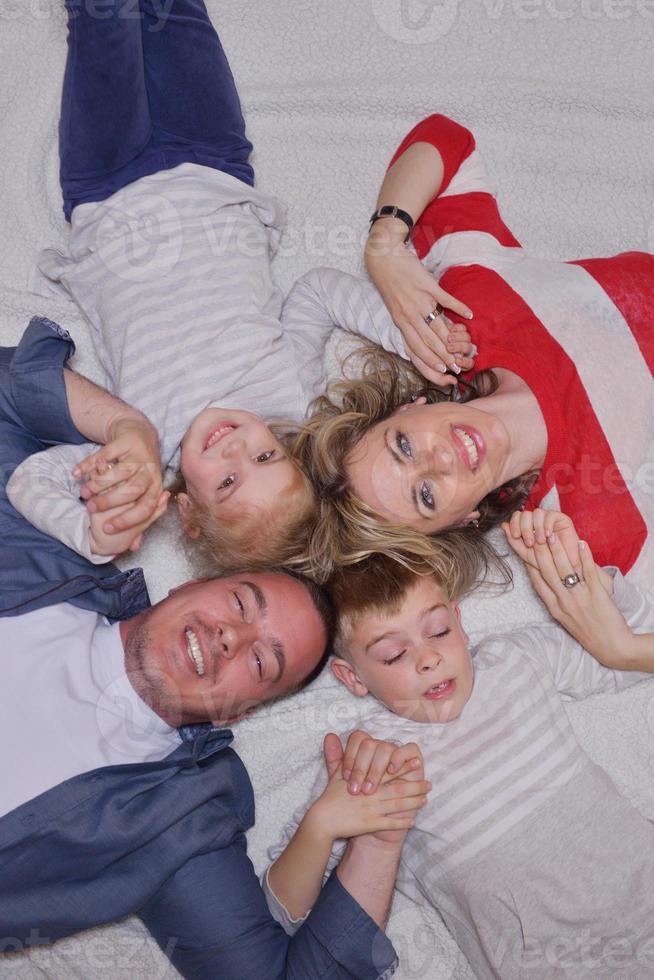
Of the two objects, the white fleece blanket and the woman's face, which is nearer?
the woman's face

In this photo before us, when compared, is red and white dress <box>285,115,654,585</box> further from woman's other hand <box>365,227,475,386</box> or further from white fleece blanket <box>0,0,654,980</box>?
white fleece blanket <box>0,0,654,980</box>

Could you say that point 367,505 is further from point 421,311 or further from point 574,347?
point 574,347

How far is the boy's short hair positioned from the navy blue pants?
3.22 ft

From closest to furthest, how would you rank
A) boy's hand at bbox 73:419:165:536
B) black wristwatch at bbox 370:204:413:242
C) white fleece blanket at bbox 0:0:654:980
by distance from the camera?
boy's hand at bbox 73:419:165:536 < black wristwatch at bbox 370:204:413:242 < white fleece blanket at bbox 0:0:654:980

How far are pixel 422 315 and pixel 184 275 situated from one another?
532 mm

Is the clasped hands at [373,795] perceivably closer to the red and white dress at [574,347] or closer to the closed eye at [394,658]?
the closed eye at [394,658]

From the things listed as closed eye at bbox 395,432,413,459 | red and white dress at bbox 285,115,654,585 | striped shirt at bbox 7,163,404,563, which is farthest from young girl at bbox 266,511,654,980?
striped shirt at bbox 7,163,404,563

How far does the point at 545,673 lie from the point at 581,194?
120 cm

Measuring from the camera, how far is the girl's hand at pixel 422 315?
218 cm

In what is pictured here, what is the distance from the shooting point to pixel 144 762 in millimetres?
2025

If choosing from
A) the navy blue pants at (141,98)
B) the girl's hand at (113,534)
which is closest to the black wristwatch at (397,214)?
the navy blue pants at (141,98)

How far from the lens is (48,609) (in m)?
2.04

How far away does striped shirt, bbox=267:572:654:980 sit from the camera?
2.01 meters

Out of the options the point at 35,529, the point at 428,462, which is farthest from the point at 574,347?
the point at 35,529
